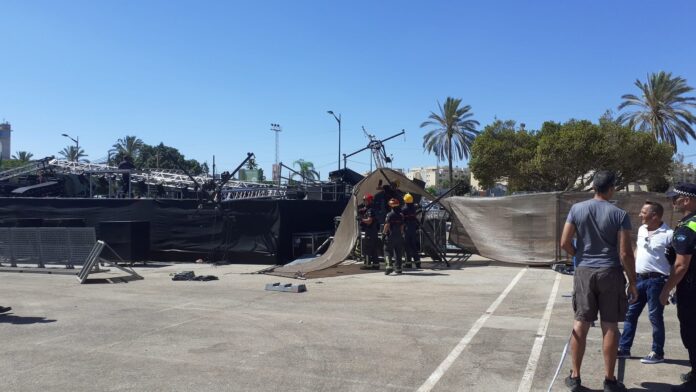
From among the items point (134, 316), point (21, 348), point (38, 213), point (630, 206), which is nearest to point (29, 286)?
point (134, 316)

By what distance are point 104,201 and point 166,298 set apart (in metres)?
8.06

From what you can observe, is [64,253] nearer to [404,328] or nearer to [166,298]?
[166,298]

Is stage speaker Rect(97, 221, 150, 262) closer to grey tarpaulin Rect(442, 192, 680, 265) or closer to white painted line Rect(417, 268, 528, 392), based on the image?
grey tarpaulin Rect(442, 192, 680, 265)

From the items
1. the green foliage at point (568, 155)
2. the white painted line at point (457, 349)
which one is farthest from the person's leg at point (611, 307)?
the green foliage at point (568, 155)

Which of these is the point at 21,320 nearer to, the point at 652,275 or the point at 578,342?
the point at 578,342

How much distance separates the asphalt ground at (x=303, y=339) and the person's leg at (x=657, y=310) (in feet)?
0.81

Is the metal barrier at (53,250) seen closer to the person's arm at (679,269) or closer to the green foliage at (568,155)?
the person's arm at (679,269)

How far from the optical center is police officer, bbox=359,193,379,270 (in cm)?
1422

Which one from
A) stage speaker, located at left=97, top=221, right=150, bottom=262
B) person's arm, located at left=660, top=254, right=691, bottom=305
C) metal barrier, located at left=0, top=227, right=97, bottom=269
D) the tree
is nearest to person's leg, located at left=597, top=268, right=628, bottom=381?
person's arm, located at left=660, top=254, right=691, bottom=305

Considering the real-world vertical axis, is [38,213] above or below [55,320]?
above

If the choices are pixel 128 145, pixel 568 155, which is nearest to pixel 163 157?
pixel 128 145

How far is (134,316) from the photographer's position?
328 inches

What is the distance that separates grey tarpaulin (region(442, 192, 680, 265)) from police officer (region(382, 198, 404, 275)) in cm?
334

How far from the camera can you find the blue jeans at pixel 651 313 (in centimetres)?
568
